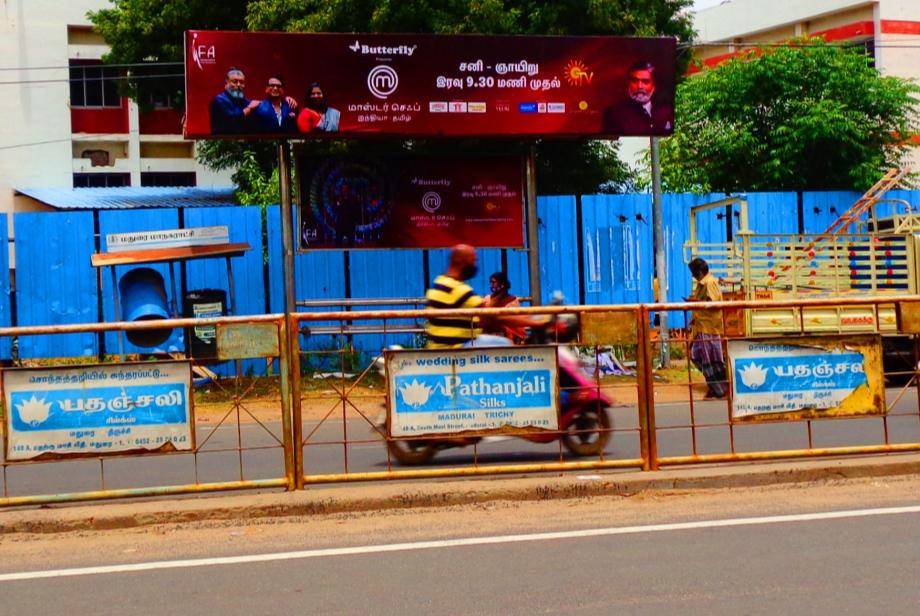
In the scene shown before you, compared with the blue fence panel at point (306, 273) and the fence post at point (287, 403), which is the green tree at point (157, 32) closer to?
the blue fence panel at point (306, 273)

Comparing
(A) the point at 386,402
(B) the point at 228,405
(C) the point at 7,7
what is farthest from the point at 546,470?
(C) the point at 7,7

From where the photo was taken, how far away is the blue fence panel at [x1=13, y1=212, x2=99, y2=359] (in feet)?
56.4

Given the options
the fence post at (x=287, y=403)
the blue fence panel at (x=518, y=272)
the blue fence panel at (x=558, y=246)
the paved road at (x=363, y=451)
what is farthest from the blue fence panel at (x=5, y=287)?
the fence post at (x=287, y=403)

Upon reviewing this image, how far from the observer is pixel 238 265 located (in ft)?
59.1

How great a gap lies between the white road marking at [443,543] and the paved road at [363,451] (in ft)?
5.01

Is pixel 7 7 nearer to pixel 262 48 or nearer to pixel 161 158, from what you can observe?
pixel 161 158

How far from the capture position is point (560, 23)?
21328 mm

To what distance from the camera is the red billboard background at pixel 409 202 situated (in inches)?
667

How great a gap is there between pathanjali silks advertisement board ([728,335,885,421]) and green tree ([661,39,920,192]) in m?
16.0

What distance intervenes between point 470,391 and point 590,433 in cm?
118

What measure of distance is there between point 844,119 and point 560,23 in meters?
6.98

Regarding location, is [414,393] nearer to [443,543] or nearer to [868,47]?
[443,543]

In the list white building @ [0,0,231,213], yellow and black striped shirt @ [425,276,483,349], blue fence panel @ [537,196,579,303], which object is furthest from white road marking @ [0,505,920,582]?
white building @ [0,0,231,213]

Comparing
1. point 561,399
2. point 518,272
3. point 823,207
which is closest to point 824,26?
point 823,207
